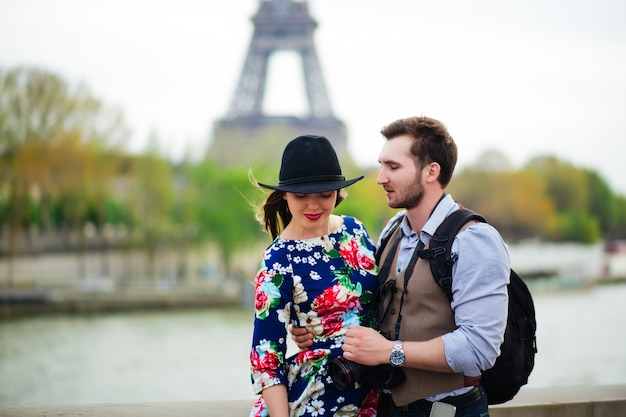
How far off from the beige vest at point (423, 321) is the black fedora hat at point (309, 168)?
0.28 metres

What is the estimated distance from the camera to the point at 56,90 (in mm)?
23312

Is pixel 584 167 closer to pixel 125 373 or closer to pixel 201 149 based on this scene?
pixel 201 149

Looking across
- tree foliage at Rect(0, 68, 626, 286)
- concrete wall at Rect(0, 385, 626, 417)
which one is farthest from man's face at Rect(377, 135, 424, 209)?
tree foliage at Rect(0, 68, 626, 286)

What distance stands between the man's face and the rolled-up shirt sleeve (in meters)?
0.23

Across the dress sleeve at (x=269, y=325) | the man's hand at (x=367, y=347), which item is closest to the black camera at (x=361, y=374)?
the man's hand at (x=367, y=347)

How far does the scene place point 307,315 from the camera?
1938 millimetres

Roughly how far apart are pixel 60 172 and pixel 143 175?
2.55m

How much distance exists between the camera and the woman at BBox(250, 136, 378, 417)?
6.16 feet

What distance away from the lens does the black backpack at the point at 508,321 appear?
190 centimetres

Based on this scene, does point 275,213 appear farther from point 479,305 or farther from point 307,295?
point 479,305

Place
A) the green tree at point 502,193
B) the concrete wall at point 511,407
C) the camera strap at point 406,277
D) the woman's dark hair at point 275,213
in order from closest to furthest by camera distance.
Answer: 1. the camera strap at point 406,277
2. the woman's dark hair at point 275,213
3. the concrete wall at point 511,407
4. the green tree at point 502,193

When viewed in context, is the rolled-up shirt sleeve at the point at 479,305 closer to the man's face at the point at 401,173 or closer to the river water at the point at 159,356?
the man's face at the point at 401,173

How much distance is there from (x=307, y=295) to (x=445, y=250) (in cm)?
34

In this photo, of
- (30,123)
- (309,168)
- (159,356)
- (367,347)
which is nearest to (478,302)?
(367,347)
